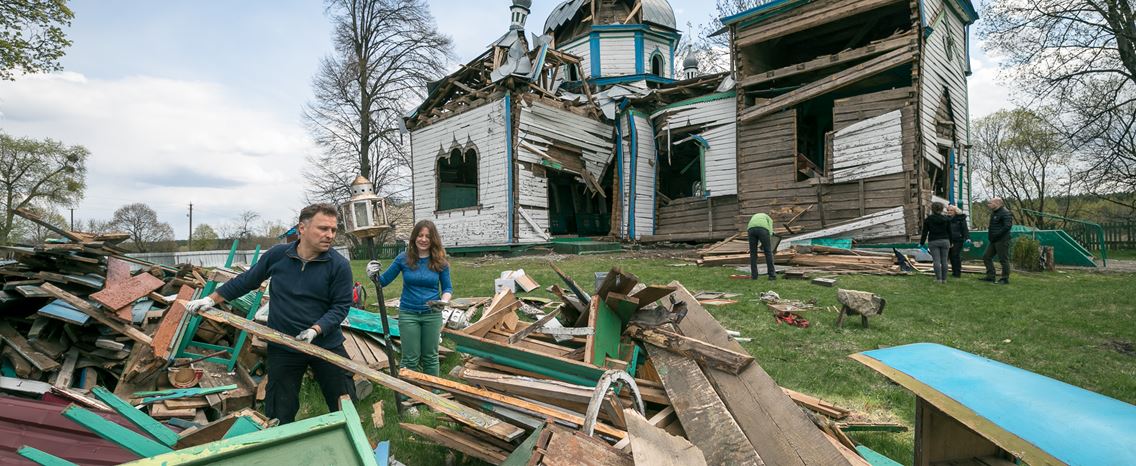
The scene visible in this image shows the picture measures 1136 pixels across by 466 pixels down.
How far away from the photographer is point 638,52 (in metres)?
21.3

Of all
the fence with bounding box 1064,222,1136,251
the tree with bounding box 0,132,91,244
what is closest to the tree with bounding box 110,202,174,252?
the tree with bounding box 0,132,91,244

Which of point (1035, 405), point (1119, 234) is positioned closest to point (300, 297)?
point (1035, 405)

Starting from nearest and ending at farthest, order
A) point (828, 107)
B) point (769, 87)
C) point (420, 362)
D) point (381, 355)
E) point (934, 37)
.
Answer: point (420, 362), point (381, 355), point (934, 37), point (769, 87), point (828, 107)

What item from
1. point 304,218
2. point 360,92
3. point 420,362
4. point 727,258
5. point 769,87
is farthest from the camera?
point 360,92

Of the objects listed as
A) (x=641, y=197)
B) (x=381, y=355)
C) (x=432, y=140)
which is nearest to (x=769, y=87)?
(x=641, y=197)

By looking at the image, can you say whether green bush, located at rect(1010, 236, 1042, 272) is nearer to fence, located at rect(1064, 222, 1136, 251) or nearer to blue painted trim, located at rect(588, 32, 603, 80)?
fence, located at rect(1064, 222, 1136, 251)

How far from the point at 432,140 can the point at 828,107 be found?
14178 mm

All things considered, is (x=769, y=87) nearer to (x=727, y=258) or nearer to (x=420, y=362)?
(x=727, y=258)

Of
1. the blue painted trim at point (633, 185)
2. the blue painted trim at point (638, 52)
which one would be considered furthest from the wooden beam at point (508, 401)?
the blue painted trim at point (638, 52)

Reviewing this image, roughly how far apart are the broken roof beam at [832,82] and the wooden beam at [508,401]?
540 inches

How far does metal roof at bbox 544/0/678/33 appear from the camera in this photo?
70.4 ft

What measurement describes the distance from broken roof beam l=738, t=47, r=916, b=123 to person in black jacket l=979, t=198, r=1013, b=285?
5060mm

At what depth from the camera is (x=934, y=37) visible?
44.7 ft

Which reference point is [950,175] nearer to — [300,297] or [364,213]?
[364,213]
